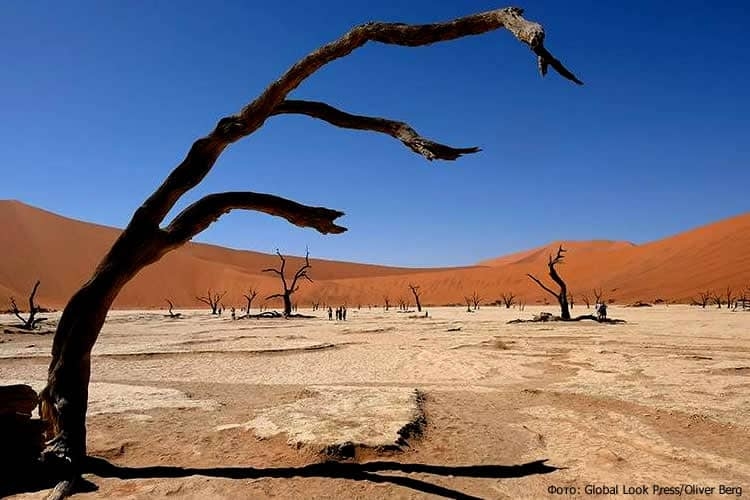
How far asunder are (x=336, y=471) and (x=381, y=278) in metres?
101

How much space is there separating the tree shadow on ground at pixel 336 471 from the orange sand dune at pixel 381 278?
55.6 metres

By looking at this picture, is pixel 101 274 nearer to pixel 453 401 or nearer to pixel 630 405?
pixel 453 401

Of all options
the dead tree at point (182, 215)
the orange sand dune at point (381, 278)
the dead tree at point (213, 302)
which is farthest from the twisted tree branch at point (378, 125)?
the orange sand dune at point (381, 278)

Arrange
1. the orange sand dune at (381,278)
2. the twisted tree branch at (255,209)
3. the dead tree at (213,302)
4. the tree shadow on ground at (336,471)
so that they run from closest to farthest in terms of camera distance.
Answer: the tree shadow on ground at (336,471)
the twisted tree branch at (255,209)
the dead tree at (213,302)
the orange sand dune at (381,278)

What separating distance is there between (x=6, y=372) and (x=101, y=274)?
1004 centimetres

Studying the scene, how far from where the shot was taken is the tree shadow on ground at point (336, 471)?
16.7 ft

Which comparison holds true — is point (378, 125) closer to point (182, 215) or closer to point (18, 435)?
point (182, 215)

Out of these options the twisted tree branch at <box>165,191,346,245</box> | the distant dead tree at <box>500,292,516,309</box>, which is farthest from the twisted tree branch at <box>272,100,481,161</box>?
the distant dead tree at <box>500,292,516,309</box>

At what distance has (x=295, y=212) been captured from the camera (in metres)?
5.81

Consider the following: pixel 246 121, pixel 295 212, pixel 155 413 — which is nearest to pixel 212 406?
pixel 155 413

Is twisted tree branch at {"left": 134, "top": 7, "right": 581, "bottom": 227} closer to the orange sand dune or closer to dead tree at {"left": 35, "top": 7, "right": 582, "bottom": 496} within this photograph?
dead tree at {"left": 35, "top": 7, "right": 582, "bottom": 496}

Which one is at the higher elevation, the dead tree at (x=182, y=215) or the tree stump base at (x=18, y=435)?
the dead tree at (x=182, y=215)

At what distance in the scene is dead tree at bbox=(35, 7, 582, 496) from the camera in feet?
16.9

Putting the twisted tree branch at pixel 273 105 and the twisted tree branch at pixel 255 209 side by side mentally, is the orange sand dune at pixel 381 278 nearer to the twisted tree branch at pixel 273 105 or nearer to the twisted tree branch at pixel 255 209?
the twisted tree branch at pixel 255 209
